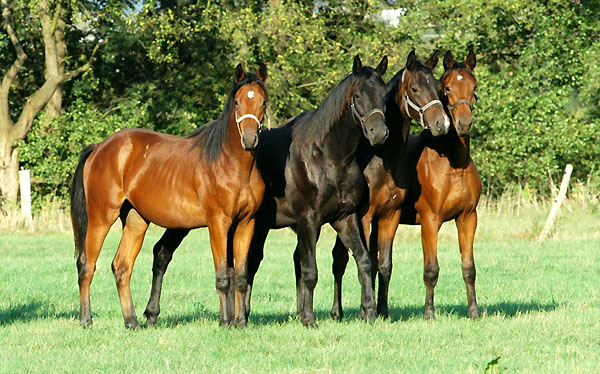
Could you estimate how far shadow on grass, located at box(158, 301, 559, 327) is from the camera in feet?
30.7

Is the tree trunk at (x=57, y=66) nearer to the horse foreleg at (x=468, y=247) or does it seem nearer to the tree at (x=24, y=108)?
the tree at (x=24, y=108)

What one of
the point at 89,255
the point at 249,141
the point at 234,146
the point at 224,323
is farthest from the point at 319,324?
the point at 89,255

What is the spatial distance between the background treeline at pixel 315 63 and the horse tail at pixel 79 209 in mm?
16592

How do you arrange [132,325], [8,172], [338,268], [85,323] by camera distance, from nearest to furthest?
[132,325]
[85,323]
[338,268]
[8,172]

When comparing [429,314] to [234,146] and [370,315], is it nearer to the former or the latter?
[370,315]

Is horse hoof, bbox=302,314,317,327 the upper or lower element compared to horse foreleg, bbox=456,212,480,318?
lower

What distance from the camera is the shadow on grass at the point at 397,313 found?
9352 mm

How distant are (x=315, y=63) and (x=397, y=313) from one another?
685 inches

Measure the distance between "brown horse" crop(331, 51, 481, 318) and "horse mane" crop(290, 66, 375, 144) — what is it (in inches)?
26.7

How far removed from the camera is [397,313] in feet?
32.8

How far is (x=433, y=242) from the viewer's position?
367 inches

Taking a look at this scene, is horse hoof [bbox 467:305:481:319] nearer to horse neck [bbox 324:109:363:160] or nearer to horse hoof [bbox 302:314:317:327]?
horse hoof [bbox 302:314:317:327]

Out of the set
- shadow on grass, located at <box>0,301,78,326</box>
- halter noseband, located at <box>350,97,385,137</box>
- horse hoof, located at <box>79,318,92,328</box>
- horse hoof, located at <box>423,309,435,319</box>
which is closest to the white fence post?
shadow on grass, located at <box>0,301,78,326</box>

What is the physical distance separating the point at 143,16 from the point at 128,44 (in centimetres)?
184
